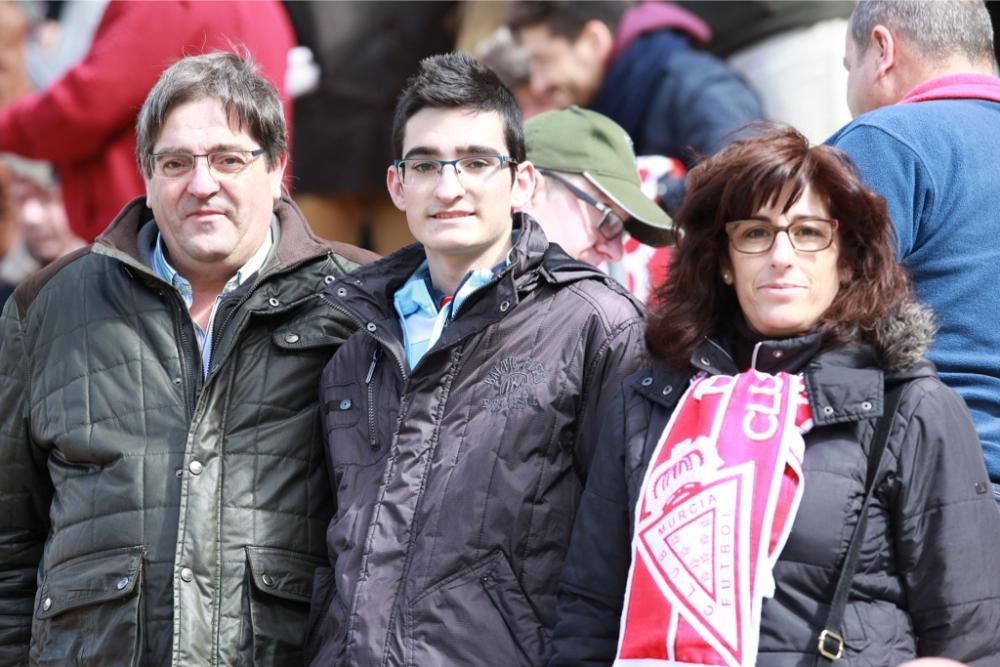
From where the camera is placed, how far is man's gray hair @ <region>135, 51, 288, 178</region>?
3859 mm

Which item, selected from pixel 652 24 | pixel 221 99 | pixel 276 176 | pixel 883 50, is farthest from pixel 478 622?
pixel 652 24

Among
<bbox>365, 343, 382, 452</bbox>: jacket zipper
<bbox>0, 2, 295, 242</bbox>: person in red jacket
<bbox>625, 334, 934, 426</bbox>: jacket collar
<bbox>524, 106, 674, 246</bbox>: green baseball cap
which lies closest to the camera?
<bbox>625, 334, 934, 426</bbox>: jacket collar

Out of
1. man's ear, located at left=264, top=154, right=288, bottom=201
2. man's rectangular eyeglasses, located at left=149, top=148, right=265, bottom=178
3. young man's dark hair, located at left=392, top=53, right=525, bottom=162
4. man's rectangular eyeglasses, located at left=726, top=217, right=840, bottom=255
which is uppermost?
young man's dark hair, located at left=392, top=53, right=525, bottom=162

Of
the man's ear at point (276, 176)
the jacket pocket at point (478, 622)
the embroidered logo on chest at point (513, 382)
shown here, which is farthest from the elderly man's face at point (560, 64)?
the jacket pocket at point (478, 622)

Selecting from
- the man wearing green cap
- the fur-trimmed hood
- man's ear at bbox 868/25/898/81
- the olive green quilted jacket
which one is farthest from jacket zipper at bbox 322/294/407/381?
man's ear at bbox 868/25/898/81

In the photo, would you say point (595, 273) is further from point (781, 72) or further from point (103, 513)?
point (781, 72)

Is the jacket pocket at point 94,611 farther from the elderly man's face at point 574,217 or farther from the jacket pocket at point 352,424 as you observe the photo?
the elderly man's face at point 574,217

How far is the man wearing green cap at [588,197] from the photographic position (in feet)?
14.5

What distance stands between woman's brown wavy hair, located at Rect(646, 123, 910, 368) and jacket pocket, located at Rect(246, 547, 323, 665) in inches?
39.2

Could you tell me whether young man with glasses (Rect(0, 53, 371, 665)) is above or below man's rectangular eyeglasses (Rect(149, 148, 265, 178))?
below

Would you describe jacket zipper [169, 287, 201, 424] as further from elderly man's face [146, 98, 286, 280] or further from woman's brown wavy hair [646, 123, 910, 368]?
woman's brown wavy hair [646, 123, 910, 368]

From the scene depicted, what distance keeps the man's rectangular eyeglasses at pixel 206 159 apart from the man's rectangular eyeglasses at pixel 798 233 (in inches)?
50.9

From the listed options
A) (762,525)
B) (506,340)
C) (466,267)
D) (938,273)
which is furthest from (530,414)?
(938,273)

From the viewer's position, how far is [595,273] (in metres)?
3.56
